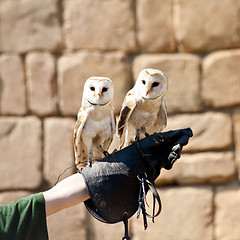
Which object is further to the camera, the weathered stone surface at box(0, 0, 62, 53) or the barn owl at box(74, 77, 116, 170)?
the weathered stone surface at box(0, 0, 62, 53)

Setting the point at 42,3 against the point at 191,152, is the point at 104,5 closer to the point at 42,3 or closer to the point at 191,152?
the point at 42,3

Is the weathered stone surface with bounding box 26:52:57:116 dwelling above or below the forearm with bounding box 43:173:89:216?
above

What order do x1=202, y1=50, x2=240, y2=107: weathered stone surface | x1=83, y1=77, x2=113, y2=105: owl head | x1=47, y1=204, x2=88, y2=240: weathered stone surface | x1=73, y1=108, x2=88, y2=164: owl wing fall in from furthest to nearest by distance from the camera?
x1=47, y1=204, x2=88, y2=240: weathered stone surface → x1=202, y1=50, x2=240, y2=107: weathered stone surface → x1=73, y1=108, x2=88, y2=164: owl wing → x1=83, y1=77, x2=113, y2=105: owl head

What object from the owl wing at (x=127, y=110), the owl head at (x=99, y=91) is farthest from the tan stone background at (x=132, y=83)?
the owl head at (x=99, y=91)

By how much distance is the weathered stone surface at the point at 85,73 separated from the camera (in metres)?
3.46

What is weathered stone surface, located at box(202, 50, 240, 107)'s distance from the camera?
344 centimetres

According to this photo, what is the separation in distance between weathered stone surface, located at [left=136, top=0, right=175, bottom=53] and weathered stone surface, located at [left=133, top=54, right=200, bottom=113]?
10cm

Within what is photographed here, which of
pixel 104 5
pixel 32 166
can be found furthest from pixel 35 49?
pixel 32 166

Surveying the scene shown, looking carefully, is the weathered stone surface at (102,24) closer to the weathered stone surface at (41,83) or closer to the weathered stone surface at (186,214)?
the weathered stone surface at (41,83)

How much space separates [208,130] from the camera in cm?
346

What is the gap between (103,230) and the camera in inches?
141

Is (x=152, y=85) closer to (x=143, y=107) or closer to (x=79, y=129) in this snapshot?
(x=143, y=107)

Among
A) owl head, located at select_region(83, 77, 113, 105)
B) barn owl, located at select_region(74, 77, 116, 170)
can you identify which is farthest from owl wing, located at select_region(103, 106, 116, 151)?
owl head, located at select_region(83, 77, 113, 105)

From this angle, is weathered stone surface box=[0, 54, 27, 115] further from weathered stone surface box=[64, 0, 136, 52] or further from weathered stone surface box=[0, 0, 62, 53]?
weathered stone surface box=[64, 0, 136, 52]
